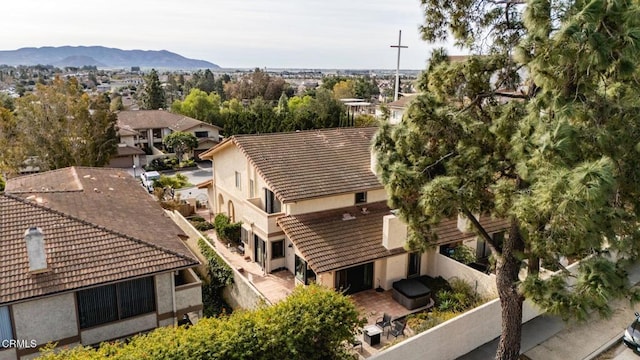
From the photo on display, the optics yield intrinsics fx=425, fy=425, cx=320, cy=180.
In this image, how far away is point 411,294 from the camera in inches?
695

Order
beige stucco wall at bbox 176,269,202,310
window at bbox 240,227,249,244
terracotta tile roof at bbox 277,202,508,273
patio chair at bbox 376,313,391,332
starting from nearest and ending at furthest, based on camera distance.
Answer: beige stucco wall at bbox 176,269,202,310 → patio chair at bbox 376,313,391,332 → terracotta tile roof at bbox 277,202,508,273 → window at bbox 240,227,249,244

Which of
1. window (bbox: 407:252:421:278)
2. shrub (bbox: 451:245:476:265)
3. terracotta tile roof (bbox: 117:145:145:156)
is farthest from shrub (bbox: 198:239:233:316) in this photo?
terracotta tile roof (bbox: 117:145:145:156)

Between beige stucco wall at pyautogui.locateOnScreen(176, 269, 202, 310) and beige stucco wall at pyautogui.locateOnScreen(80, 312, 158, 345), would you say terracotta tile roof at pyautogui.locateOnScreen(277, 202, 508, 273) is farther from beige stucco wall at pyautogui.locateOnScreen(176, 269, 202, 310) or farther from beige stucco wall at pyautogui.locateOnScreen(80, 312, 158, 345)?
beige stucco wall at pyautogui.locateOnScreen(80, 312, 158, 345)

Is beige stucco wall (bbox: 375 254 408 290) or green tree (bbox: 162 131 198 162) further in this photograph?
green tree (bbox: 162 131 198 162)

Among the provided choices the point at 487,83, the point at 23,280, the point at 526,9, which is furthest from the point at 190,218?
the point at 526,9

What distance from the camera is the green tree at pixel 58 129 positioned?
33.4 metres

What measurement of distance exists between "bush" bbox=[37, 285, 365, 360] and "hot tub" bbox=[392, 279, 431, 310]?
21.5 ft

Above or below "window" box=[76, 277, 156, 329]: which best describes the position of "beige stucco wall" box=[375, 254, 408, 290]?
below

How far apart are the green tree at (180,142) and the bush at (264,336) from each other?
4432cm

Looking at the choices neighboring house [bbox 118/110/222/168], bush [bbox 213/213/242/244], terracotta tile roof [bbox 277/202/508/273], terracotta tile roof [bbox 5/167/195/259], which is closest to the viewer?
terracotta tile roof [bbox 5/167/195/259]

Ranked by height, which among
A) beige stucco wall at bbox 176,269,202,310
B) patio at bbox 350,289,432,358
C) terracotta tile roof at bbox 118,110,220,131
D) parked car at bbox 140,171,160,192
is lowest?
parked car at bbox 140,171,160,192

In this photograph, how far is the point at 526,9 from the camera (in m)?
9.05

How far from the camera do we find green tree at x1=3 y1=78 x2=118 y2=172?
33.4 m

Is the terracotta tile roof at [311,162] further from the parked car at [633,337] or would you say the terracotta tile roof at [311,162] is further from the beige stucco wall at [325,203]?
the parked car at [633,337]
